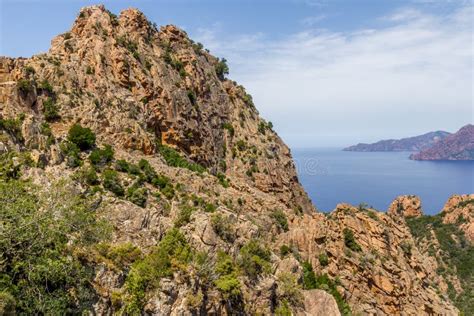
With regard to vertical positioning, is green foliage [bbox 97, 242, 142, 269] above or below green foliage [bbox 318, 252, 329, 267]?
above

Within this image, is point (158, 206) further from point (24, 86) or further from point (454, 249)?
point (454, 249)

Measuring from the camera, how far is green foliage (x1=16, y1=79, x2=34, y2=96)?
3522cm

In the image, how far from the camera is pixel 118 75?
46.9 m

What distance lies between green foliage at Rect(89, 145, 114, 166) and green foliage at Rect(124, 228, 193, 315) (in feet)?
42.7

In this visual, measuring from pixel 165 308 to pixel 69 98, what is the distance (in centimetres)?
2866

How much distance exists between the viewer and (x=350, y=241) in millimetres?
38812

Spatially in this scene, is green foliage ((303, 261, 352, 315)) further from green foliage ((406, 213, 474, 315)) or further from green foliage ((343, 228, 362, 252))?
green foliage ((406, 213, 474, 315))

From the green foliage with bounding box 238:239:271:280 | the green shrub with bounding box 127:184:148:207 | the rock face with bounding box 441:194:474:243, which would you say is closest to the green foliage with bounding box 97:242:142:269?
the green foliage with bounding box 238:239:271:280

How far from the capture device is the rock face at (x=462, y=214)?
92.8 m

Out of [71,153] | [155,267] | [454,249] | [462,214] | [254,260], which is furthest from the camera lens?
[462,214]

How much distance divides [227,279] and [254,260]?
12.2 feet

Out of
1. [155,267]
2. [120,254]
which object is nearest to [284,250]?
[155,267]

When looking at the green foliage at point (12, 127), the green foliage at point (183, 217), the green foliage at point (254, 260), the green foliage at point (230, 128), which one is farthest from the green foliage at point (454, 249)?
the green foliage at point (12, 127)

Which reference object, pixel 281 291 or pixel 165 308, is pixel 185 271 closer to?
pixel 165 308
